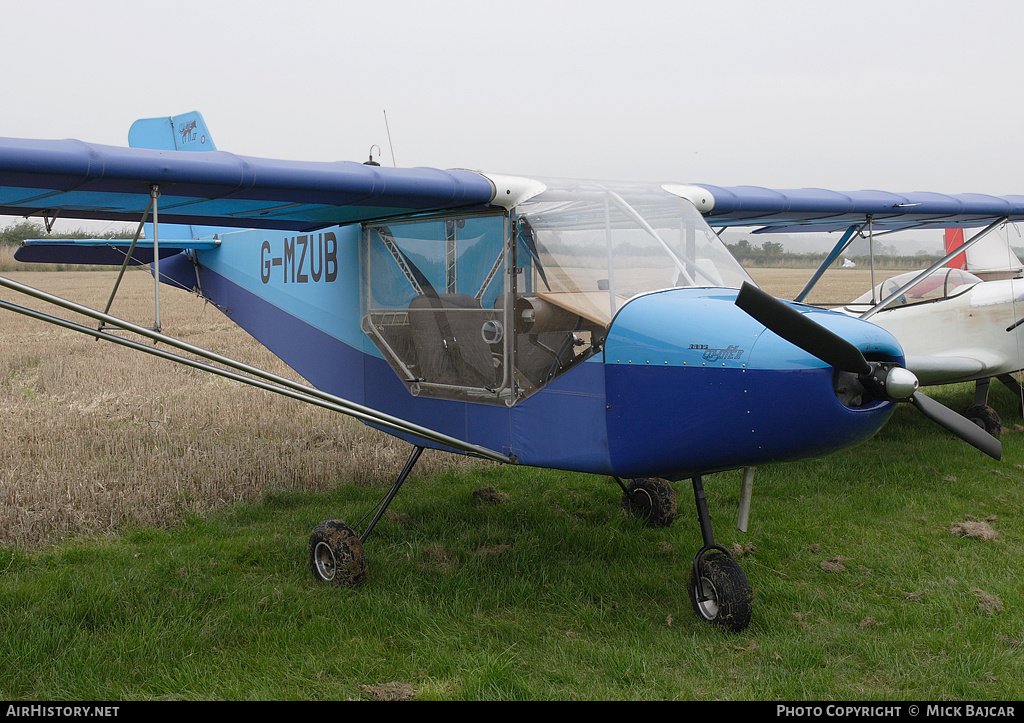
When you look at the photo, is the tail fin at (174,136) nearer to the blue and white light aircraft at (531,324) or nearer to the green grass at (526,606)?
the blue and white light aircraft at (531,324)

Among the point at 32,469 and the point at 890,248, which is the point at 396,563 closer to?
the point at 32,469

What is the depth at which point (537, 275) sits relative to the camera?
14.7ft

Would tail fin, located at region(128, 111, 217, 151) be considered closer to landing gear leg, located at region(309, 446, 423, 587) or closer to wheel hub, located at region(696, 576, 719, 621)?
landing gear leg, located at region(309, 446, 423, 587)

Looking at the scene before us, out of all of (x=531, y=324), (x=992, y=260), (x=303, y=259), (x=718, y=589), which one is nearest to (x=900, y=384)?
(x=718, y=589)

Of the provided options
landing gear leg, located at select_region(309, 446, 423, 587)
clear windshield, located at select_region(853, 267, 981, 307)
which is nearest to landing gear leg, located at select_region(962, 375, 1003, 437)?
clear windshield, located at select_region(853, 267, 981, 307)

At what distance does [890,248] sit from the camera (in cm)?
905

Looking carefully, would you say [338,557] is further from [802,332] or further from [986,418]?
[986,418]

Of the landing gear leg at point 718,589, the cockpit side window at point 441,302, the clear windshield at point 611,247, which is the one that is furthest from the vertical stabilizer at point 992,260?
the cockpit side window at point 441,302

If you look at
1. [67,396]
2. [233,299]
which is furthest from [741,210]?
[67,396]

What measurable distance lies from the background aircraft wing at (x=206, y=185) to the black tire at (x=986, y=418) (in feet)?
23.9

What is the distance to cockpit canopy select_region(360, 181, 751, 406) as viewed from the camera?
14.2 ft

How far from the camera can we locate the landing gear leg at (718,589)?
4.15 meters

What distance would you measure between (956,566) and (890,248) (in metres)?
4.99

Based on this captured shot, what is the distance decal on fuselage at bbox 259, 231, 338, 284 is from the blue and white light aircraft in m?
0.02
